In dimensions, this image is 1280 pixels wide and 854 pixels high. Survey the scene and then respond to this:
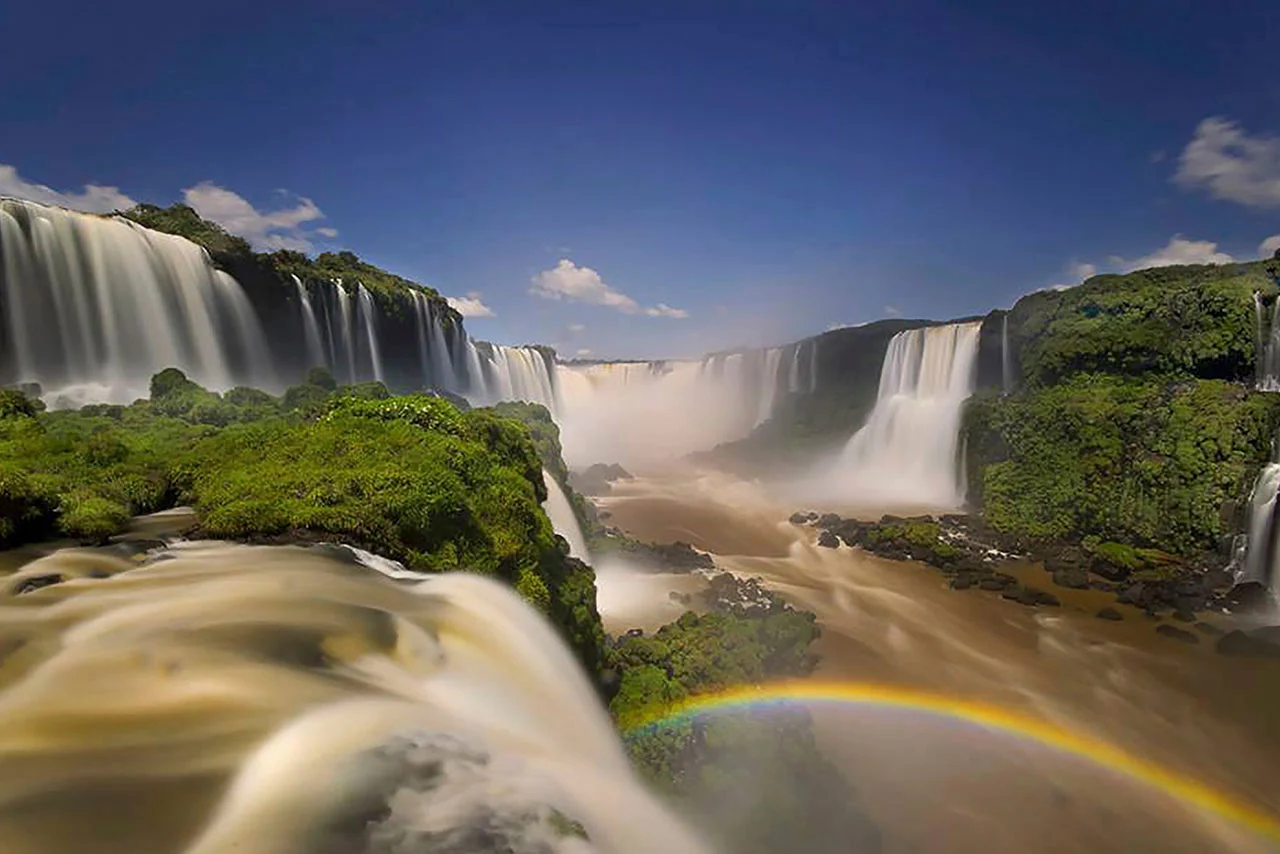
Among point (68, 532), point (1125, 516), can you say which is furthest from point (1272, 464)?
point (68, 532)

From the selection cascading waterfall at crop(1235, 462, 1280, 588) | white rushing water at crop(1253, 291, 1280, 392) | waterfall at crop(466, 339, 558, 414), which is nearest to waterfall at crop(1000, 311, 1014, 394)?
white rushing water at crop(1253, 291, 1280, 392)

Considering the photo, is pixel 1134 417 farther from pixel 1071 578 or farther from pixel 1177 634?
pixel 1177 634

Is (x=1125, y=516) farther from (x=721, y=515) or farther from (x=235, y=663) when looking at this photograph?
(x=235, y=663)

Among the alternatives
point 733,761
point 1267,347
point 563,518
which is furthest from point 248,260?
point 1267,347

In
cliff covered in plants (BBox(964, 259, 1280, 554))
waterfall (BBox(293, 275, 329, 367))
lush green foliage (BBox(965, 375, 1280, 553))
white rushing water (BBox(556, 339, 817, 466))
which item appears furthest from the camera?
white rushing water (BBox(556, 339, 817, 466))

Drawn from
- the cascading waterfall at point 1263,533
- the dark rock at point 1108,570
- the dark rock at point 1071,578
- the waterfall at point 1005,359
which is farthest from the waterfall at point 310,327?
the cascading waterfall at point 1263,533

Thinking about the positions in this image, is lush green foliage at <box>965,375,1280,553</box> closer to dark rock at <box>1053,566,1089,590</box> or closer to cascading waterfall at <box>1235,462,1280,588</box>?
cascading waterfall at <box>1235,462,1280,588</box>
